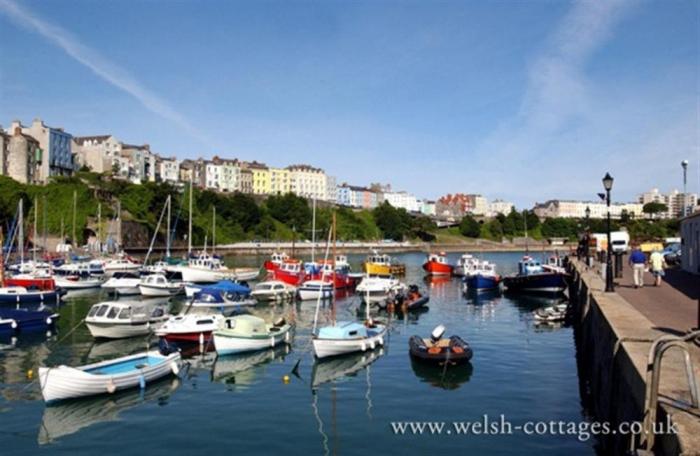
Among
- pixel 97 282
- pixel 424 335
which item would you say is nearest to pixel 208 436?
pixel 424 335

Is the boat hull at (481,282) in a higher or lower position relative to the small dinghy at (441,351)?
higher

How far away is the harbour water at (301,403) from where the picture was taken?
55.8ft

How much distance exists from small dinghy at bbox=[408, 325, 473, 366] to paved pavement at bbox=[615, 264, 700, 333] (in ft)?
23.4

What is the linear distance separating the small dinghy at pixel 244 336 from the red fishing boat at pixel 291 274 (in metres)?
27.9

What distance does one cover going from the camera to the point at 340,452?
16.4 meters

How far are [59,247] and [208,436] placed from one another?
91.5 meters

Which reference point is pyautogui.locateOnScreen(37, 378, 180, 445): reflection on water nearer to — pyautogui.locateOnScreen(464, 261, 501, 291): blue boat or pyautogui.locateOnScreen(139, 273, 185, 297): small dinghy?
pyautogui.locateOnScreen(139, 273, 185, 297): small dinghy

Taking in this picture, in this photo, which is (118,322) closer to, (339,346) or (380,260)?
(339,346)

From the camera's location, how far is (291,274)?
6056 centimetres

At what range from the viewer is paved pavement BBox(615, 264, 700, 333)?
1898 cm

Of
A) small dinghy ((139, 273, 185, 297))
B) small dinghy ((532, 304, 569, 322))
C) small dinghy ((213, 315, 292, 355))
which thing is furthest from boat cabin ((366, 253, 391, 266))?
small dinghy ((213, 315, 292, 355))

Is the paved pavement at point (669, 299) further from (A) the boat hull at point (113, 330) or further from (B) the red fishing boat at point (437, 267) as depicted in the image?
(B) the red fishing boat at point (437, 267)

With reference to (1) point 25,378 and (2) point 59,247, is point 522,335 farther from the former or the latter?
(2) point 59,247

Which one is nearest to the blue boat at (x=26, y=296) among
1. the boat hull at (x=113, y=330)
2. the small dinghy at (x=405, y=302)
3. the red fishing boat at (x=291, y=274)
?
the boat hull at (x=113, y=330)
